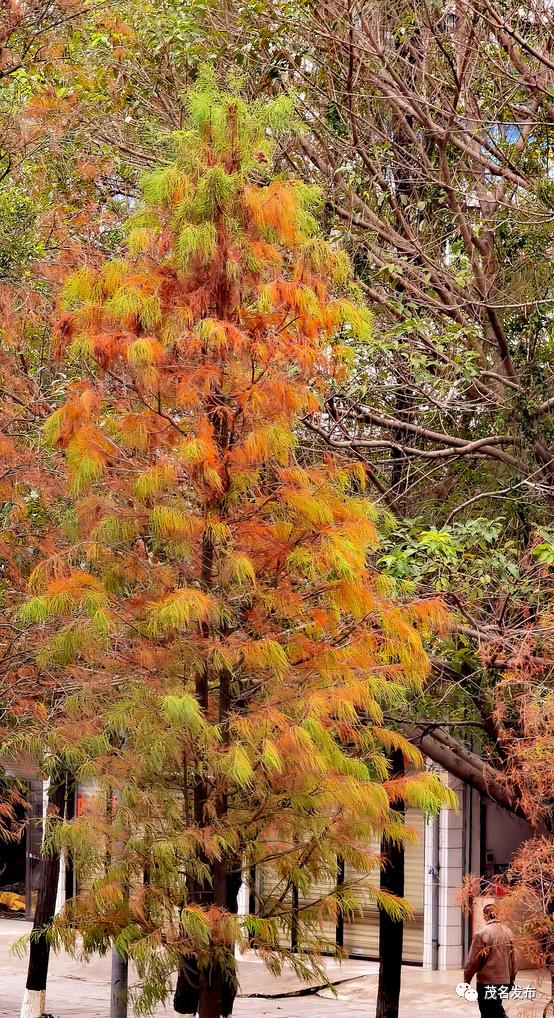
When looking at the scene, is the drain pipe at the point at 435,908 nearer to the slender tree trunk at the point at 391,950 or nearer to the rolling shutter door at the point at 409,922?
the rolling shutter door at the point at 409,922

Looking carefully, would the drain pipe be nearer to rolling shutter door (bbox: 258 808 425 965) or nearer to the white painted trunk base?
rolling shutter door (bbox: 258 808 425 965)

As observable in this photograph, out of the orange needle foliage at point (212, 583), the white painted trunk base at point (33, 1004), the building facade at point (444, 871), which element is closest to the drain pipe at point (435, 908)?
the building facade at point (444, 871)

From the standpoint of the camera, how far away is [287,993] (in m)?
19.5

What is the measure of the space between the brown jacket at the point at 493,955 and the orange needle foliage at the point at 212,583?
2922 mm

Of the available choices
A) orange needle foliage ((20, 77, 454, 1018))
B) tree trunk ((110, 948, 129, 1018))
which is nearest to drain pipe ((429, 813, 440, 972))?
tree trunk ((110, 948, 129, 1018))

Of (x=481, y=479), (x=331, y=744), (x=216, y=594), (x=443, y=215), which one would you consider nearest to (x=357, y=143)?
(x=443, y=215)

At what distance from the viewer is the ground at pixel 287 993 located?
17.8 m

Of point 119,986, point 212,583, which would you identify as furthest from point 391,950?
point 212,583

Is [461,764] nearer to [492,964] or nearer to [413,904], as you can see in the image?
[492,964]

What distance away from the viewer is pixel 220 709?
8.47 meters

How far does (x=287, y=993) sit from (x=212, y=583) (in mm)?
12814

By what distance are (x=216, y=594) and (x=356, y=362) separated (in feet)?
14.8

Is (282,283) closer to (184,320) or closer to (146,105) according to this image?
(184,320)

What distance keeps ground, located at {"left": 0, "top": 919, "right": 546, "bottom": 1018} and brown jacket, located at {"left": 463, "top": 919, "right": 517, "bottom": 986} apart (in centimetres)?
506
